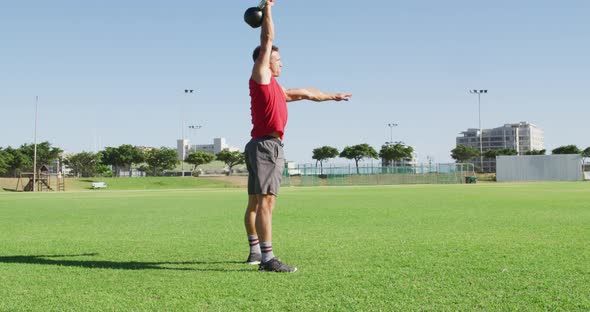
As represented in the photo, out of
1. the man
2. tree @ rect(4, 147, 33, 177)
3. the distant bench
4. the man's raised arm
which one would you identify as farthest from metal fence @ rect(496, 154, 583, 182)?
the man's raised arm

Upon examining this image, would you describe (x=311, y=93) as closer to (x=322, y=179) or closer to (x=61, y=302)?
(x=61, y=302)

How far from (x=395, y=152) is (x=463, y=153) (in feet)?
80.5

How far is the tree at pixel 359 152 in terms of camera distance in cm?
11675

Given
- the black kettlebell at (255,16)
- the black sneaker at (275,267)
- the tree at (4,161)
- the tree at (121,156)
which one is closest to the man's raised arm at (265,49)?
the black kettlebell at (255,16)

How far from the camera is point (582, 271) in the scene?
496 cm

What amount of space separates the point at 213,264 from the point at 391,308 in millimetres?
2529

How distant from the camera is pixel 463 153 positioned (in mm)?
134125

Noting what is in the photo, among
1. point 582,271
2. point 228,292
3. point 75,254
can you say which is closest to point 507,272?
point 582,271

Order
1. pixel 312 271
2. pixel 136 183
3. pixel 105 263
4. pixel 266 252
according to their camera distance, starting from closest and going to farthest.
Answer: pixel 312 271 < pixel 266 252 < pixel 105 263 < pixel 136 183

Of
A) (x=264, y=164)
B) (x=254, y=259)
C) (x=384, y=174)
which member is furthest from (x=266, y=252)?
(x=384, y=174)

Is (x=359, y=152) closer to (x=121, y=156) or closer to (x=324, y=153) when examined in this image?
(x=324, y=153)

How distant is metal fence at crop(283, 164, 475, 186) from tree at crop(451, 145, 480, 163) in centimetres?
5380

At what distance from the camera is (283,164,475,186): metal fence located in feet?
→ 258

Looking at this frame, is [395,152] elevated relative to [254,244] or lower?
elevated
